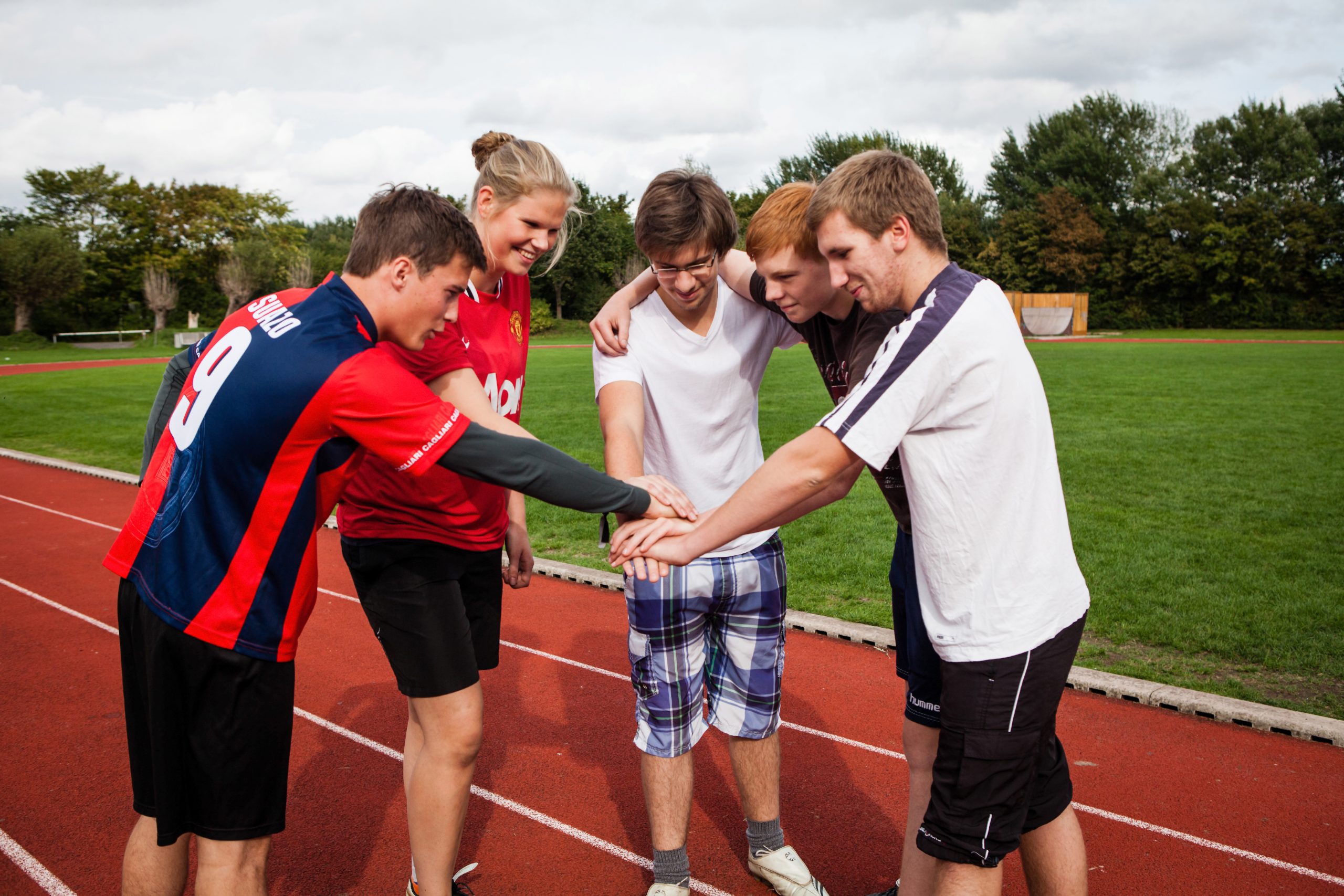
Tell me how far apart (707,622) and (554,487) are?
3.26 ft

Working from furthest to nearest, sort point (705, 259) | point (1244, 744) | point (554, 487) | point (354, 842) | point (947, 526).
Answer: point (1244, 744) < point (354, 842) < point (705, 259) < point (554, 487) < point (947, 526)

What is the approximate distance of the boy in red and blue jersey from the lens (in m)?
2.09

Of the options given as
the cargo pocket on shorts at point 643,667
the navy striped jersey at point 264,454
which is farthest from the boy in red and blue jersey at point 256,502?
the cargo pocket on shorts at point 643,667

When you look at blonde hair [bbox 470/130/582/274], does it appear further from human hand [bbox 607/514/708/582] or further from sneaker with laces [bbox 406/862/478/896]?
sneaker with laces [bbox 406/862/478/896]

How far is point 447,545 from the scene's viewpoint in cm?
279

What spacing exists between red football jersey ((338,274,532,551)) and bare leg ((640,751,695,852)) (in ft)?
2.90

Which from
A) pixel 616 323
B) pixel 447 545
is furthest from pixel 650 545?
pixel 616 323

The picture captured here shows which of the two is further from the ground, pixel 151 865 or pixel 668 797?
pixel 151 865

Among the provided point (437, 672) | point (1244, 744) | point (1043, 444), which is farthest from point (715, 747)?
point (1043, 444)

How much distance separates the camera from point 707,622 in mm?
3092

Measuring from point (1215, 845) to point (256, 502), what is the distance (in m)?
3.45

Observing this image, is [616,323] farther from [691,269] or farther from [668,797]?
[668,797]

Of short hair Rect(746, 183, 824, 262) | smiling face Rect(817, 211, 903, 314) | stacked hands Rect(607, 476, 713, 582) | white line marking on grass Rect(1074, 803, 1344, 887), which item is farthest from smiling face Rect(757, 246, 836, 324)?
white line marking on grass Rect(1074, 803, 1344, 887)

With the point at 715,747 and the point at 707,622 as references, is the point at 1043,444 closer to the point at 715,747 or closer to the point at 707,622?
the point at 707,622
